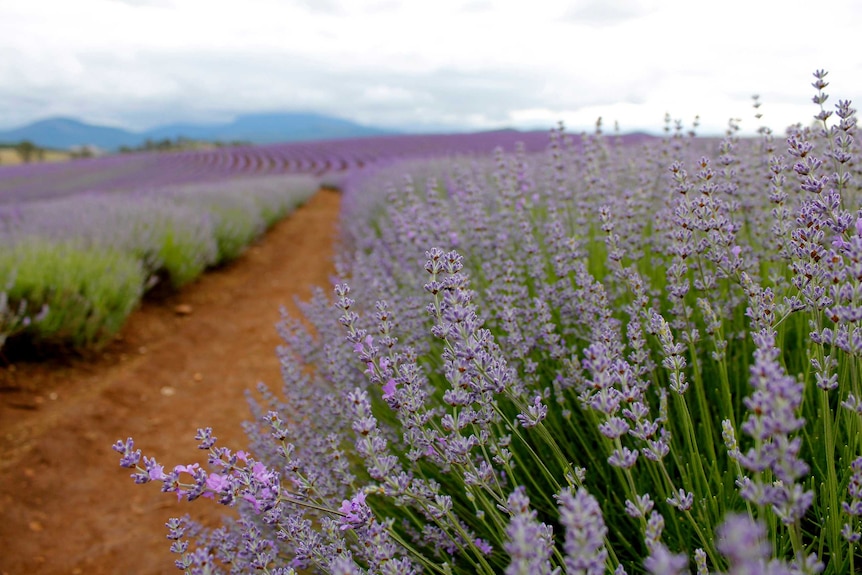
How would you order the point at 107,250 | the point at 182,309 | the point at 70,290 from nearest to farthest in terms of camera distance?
the point at 70,290 → the point at 107,250 → the point at 182,309

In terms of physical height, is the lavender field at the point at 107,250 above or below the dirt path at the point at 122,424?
above

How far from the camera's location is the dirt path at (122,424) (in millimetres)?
2504

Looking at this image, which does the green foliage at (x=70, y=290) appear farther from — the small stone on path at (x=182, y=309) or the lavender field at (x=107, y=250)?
the small stone on path at (x=182, y=309)

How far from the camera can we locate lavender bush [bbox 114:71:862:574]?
0.83m

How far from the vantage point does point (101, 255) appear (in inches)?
176

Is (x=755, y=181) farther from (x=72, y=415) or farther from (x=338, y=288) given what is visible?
(x=72, y=415)

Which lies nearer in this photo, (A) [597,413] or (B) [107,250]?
(A) [597,413]

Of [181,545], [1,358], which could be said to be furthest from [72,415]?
[181,545]

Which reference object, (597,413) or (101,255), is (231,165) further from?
(597,413)

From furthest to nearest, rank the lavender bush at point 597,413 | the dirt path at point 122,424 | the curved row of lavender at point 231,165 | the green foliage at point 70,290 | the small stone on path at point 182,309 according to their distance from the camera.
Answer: the curved row of lavender at point 231,165
the small stone on path at point 182,309
the green foliage at point 70,290
the dirt path at point 122,424
the lavender bush at point 597,413

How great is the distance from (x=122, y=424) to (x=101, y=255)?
5.40 feet

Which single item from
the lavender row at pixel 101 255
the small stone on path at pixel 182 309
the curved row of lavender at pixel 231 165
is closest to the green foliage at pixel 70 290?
the lavender row at pixel 101 255

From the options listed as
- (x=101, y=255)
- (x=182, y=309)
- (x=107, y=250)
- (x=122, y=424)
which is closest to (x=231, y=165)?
(x=182, y=309)

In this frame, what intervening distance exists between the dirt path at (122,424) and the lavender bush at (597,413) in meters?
0.91
